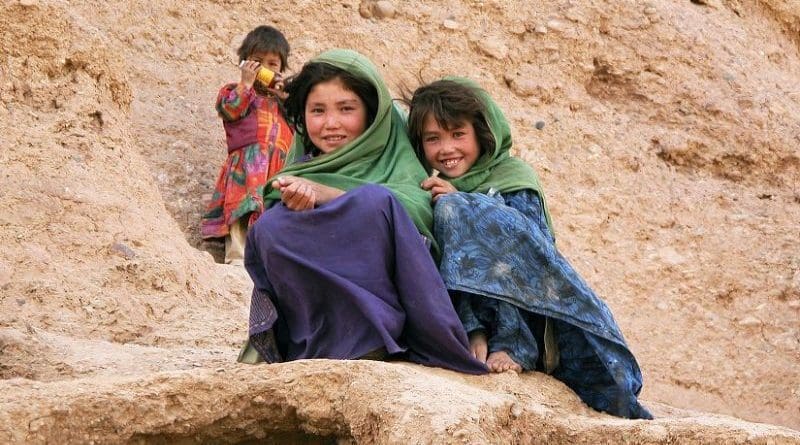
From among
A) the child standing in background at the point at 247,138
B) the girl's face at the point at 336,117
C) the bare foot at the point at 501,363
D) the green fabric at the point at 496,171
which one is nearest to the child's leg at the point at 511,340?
the bare foot at the point at 501,363

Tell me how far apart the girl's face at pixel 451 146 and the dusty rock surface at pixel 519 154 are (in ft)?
2.23

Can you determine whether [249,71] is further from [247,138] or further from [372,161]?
[372,161]

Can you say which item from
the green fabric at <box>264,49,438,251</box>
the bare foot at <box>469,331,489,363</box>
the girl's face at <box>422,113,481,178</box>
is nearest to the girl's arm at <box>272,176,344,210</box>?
the green fabric at <box>264,49,438,251</box>

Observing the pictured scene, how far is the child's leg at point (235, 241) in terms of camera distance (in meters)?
6.76

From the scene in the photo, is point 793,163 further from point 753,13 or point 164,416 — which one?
point 164,416

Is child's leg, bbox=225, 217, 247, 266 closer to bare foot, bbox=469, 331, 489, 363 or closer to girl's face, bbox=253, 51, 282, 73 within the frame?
girl's face, bbox=253, 51, 282, 73

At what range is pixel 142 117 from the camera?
7594mm

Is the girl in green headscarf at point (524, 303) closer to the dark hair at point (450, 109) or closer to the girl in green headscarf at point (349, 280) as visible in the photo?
the girl in green headscarf at point (349, 280)

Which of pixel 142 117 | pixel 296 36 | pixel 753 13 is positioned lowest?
pixel 142 117

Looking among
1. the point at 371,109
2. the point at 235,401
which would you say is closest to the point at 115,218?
the point at 371,109

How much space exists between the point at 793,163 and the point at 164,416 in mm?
6423

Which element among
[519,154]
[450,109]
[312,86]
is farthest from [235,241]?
[450,109]

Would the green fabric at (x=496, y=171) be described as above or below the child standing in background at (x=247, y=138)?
above

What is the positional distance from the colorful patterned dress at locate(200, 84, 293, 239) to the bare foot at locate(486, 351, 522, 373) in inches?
122
